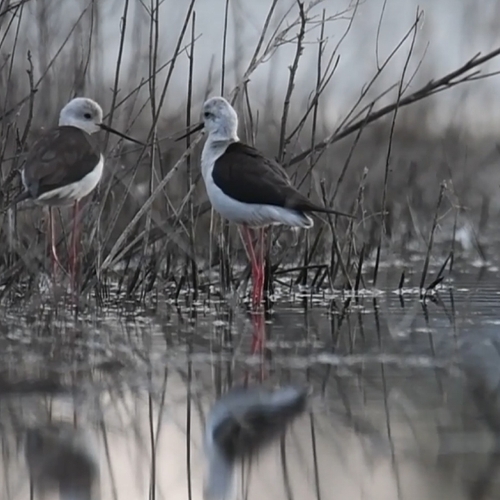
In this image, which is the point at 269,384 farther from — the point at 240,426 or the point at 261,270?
the point at 261,270

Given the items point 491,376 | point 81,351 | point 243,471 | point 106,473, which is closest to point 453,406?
point 491,376

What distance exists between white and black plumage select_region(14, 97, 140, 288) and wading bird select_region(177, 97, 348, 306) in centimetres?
56

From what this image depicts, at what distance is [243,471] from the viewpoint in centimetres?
295

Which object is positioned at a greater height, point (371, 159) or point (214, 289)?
point (371, 159)

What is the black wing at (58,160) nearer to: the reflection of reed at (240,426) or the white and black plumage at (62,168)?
the white and black plumage at (62,168)

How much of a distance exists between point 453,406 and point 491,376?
0.53 metres

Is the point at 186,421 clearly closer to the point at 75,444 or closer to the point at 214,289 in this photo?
the point at 75,444

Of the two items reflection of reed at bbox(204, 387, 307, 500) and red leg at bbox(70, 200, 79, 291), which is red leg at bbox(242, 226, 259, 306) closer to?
red leg at bbox(70, 200, 79, 291)

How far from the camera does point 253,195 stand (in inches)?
248

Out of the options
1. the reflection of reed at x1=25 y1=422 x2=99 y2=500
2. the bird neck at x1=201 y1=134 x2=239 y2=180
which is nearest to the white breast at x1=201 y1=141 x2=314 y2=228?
the bird neck at x1=201 y1=134 x2=239 y2=180

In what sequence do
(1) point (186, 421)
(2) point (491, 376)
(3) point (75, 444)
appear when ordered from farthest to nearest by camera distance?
(2) point (491, 376), (1) point (186, 421), (3) point (75, 444)

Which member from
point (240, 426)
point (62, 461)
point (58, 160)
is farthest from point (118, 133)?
point (62, 461)

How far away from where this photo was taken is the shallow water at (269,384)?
9.51 ft

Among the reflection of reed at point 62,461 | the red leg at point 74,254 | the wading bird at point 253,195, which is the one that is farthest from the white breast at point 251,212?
the reflection of reed at point 62,461
